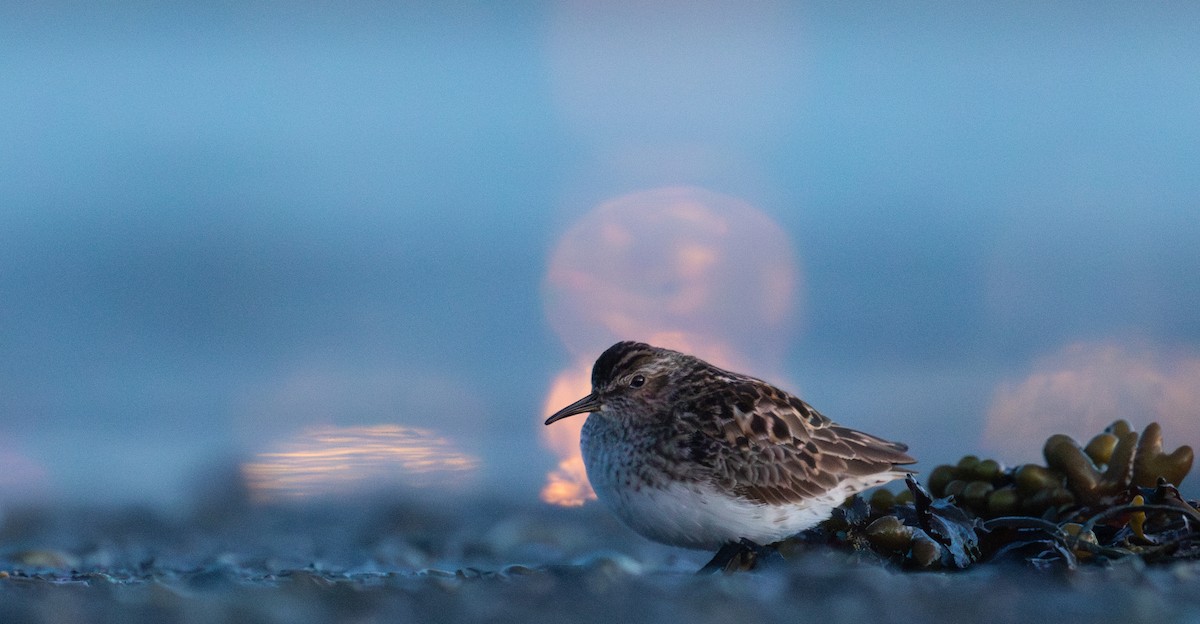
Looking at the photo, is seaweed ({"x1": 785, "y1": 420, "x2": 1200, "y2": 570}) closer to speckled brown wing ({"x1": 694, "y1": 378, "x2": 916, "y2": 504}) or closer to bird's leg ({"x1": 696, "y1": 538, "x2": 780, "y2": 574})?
bird's leg ({"x1": 696, "y1": 538, "x2": 780, "y2": 574})

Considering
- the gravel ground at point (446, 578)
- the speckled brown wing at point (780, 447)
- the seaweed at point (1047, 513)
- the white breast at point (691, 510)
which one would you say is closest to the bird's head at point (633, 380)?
the speckled brown wing at point (780, 447)

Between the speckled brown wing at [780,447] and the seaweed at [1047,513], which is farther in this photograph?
the speckled brown wing at [780,447]

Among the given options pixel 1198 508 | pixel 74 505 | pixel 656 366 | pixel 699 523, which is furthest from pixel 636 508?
pixel 74 505

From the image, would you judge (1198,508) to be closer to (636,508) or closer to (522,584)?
(636,508)

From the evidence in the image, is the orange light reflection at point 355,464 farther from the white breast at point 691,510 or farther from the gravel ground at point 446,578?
the white breast at point 691,510

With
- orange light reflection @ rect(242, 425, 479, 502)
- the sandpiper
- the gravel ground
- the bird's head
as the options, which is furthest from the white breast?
orange light reflection @ rect(242, 425, 479, 502)

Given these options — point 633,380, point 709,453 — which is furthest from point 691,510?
point 633,380

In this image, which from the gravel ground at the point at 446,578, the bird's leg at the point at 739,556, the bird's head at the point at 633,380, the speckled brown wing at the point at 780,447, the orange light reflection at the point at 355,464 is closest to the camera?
the gravel ground at the point at 446,578

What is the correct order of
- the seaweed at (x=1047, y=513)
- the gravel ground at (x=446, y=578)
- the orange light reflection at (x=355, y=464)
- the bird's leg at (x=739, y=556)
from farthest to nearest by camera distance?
the orange light reflection at (x=355, y=464), the bird's leg at (x=739, y=556), the seaweed at (x=1047, y=513), the gravel ground at (x=446, y=578)
